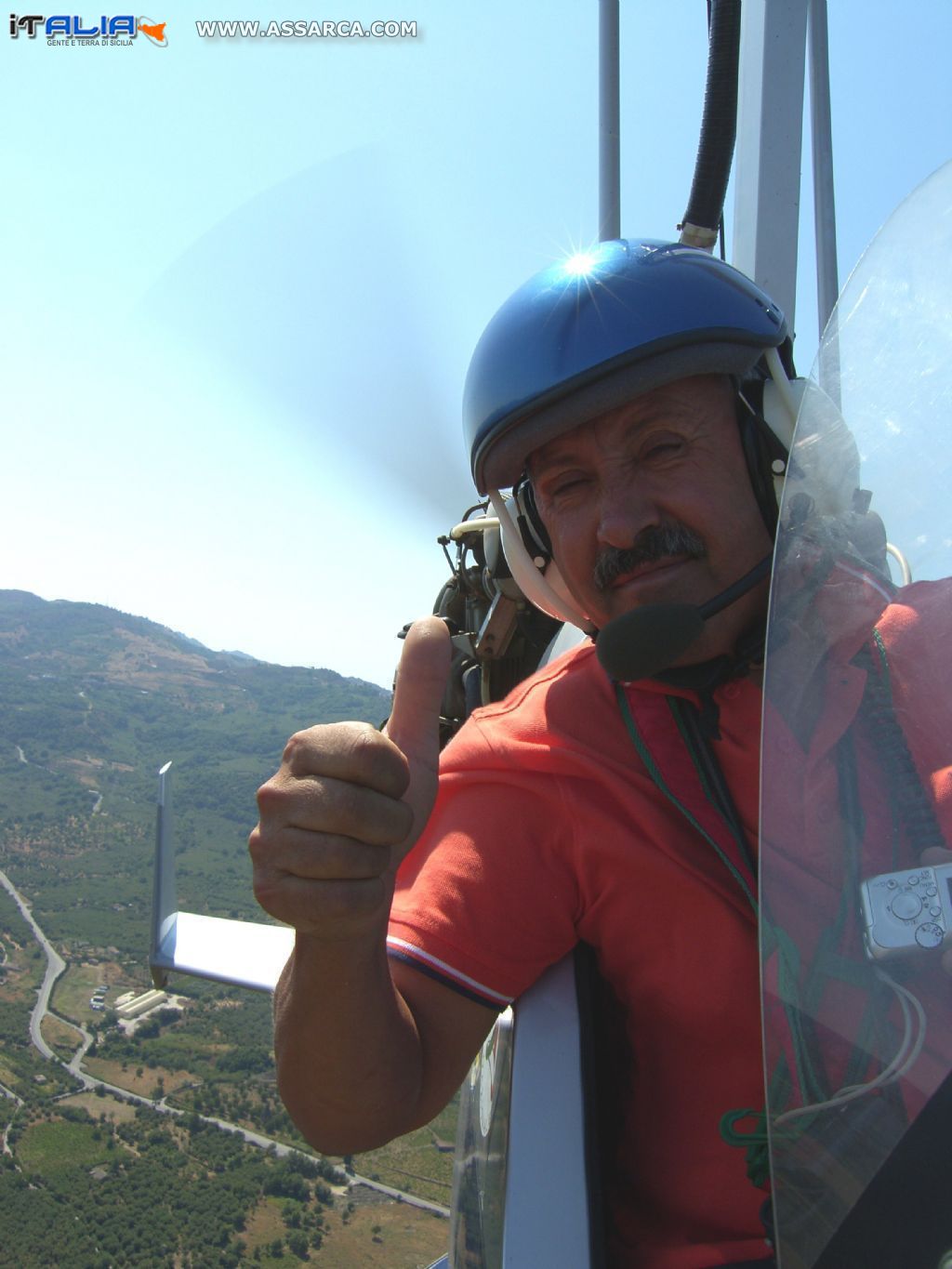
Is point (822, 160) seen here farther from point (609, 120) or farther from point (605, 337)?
point (605, 337)

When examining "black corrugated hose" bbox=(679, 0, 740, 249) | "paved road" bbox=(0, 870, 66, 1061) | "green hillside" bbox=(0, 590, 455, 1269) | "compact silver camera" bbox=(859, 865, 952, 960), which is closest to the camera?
"compact silver camera" bbox=(859, 865, 952, 960)

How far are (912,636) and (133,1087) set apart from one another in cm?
3828

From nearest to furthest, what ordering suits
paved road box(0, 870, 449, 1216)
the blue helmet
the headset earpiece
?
the blue helmet < the headset earpiece < paved road box(0, 870, 449, 1216)

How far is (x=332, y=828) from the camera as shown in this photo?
78 cm

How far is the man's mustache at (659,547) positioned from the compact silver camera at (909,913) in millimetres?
663

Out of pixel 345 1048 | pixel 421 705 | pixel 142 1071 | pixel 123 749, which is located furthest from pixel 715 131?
pixel 123 749

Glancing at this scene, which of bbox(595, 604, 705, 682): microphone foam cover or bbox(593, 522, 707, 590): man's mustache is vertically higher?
bbox(593, 522, 707, 590): man's mustache

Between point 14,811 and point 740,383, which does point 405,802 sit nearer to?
point 740,383

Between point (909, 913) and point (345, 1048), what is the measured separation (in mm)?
607

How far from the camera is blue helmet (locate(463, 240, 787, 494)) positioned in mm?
1216

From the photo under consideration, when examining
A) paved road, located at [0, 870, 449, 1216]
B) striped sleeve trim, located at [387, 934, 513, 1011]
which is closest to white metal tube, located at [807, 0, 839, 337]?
striped sleeve trim, located at [387, 934, 513, 1011]

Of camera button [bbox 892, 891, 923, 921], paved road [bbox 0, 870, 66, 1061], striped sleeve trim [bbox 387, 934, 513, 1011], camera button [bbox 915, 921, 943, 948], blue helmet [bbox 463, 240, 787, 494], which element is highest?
blue helmet [bbox 463, 240, 787, 494]

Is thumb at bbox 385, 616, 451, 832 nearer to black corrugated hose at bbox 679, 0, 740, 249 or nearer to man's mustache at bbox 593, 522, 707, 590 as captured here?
man's mustache at bbox 593, 522, 707, 590

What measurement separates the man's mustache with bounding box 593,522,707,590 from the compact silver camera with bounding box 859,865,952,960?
66cm
